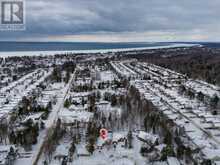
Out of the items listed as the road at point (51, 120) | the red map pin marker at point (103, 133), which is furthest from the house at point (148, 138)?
the road at point (51, 120)

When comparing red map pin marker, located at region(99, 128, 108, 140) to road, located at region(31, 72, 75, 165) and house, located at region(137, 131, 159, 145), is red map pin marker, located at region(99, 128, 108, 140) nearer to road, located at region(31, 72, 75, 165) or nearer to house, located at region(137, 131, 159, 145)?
house, located at region(137, 131, 159, 145)

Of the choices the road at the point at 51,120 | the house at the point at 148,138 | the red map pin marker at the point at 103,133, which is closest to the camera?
the road at the point at 51,120

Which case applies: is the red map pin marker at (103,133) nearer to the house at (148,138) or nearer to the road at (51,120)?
the house at (148,138)

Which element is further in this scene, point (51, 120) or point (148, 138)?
point (51, 120)

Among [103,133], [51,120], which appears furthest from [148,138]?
[51,120]

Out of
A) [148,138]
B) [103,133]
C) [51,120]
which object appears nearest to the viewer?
[148,138]

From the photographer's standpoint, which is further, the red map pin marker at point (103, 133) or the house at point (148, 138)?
the red map pin marker at point (103, 133)

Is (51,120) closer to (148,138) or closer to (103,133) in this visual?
(103,133)

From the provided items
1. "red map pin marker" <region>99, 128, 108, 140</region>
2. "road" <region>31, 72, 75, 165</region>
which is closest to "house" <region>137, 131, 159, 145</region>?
"red map pin marker" <region>99, 128, 108, 140</region>

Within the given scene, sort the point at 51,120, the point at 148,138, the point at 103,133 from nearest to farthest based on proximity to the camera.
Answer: the point at 148,138 < the point at 103,133 < the point at 51,120

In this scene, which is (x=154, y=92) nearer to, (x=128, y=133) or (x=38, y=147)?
(x=128, y=133)

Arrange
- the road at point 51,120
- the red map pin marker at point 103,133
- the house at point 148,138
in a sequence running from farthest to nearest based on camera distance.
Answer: the red map pin marker at point 103,133
the house at point 148,138
the road at point 51,120

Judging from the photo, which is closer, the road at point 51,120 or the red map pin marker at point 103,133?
the road at point 51,120
